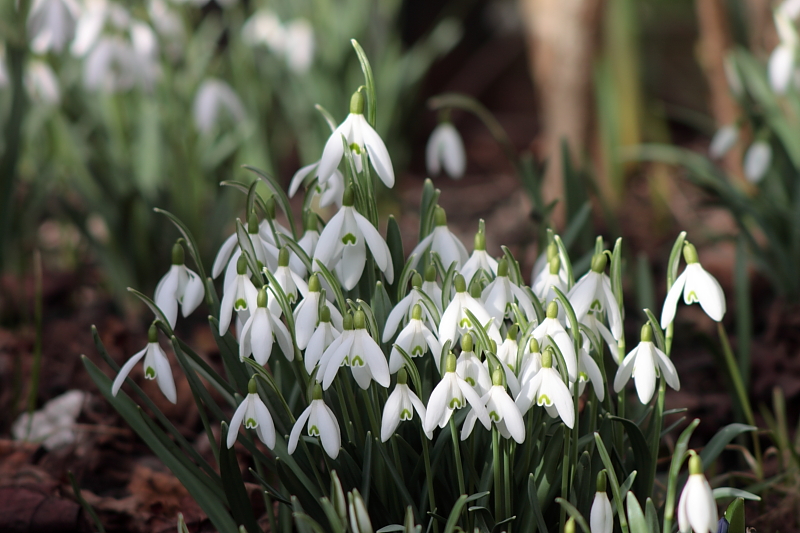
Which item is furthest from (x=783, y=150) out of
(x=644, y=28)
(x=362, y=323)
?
(x=644, y=28)

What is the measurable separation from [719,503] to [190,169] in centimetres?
215

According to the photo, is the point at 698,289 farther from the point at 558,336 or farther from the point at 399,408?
the point at 399,408

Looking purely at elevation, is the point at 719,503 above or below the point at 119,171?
below

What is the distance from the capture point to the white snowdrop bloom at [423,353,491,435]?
93 centimetres

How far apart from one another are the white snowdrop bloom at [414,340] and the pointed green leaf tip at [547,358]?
161 millimetres

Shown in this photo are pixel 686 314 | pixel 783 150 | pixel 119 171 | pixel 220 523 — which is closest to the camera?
pixel 220 523

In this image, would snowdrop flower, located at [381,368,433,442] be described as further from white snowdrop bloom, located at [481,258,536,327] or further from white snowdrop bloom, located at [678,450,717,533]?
white snowdrop bloom, located at [678,450,717,533]

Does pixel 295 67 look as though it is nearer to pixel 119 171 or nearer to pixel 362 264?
pixel 119 171

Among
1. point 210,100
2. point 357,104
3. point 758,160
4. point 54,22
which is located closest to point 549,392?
point 357,104

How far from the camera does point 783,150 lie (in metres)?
2.30

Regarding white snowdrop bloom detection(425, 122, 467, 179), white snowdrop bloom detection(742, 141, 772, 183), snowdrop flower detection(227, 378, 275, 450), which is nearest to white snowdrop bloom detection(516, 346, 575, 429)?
snowdrop flower detection(227, 378, 275, 450)

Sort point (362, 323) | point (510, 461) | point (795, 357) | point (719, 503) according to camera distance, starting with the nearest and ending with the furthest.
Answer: point (362, 323) → point (510, 461) → point (719, 503) → point (795, 357)

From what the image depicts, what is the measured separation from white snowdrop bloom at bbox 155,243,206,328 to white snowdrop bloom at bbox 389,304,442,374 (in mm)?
349

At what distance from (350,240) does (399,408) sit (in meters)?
0.27
